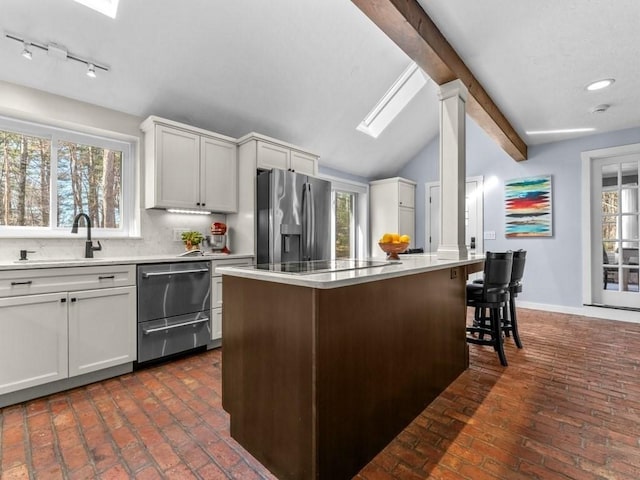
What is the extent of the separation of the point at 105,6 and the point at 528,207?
547 cm

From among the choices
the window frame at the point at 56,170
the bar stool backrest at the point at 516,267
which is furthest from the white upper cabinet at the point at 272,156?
the bar stool backrest at the point at 516,267

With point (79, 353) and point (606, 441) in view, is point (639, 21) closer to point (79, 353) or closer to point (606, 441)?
point (606, 441)

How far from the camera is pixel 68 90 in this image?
264cm

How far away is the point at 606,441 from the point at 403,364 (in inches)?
42.7

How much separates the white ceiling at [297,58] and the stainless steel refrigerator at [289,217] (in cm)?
94

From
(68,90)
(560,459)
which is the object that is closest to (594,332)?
(560,459)

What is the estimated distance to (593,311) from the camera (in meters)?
4.28

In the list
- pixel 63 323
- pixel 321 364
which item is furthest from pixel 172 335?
pixel 321 364

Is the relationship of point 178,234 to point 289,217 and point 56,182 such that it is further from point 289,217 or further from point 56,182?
point 289,217

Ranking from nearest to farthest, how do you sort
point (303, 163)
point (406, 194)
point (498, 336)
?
point (498, 336), point (303, 163), point (406, 194)

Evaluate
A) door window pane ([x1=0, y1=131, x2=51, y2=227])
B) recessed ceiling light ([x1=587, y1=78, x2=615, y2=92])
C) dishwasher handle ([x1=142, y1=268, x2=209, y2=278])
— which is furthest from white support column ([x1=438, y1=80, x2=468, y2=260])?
door window pane ([x1=0, y1=131, x2=51, y2=227])

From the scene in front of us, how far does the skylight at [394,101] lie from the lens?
13.6 feet

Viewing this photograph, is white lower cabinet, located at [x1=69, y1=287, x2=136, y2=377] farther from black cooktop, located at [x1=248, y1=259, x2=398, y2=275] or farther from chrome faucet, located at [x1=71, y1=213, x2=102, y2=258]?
black cooktop, located at [x1=248, y1=259, x2=398, y2=275]

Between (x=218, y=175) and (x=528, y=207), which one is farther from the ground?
(x=218, y=175)
